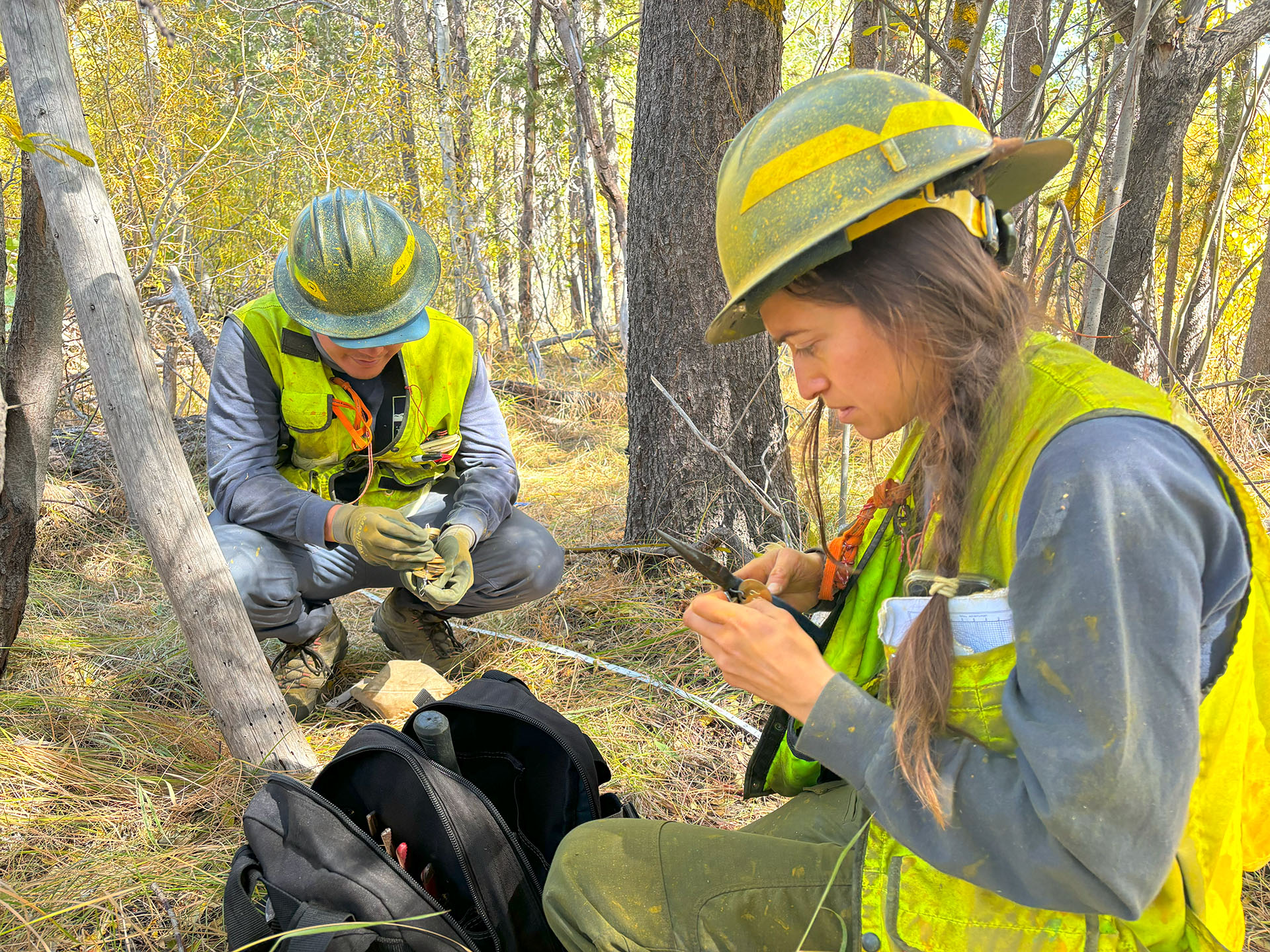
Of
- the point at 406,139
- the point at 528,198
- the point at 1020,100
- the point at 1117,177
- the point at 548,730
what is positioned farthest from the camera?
the point at 406,139

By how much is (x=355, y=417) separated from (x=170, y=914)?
1.47 m

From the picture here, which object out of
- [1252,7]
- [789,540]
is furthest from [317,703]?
[1252,7]

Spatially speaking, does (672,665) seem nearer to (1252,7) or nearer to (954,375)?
(954,375)

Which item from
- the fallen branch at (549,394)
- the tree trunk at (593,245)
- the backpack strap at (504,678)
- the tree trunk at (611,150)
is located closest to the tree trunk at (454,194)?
the tree trunk at (593,245)

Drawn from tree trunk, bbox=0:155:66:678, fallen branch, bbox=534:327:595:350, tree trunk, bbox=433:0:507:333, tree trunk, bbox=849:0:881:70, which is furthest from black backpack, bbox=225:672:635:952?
fallen branch, bbox=534:327:595:350

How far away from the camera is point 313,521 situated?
268 centimetres

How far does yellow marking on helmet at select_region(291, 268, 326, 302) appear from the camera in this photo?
2562 mm

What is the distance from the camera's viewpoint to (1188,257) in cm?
646

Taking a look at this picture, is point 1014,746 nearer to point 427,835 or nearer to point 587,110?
point 427,835

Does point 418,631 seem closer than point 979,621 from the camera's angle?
No

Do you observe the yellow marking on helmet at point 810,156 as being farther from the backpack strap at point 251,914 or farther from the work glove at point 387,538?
the work glove at point 387,538

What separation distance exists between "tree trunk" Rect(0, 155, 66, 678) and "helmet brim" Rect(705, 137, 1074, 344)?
2.16m

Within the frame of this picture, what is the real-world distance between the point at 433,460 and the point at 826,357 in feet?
6.87

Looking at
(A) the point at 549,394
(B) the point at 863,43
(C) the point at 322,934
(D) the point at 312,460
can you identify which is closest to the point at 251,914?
(C) the point at 322,934
